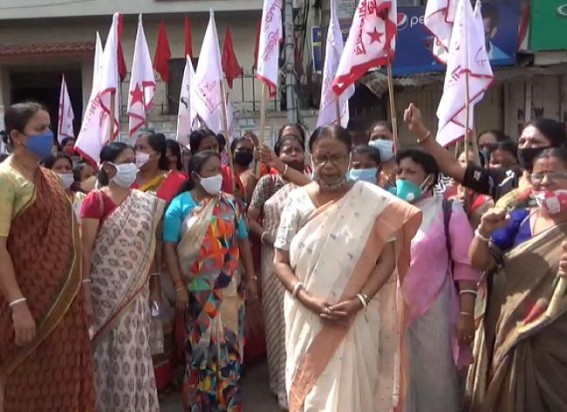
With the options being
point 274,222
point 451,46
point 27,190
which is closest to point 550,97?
point 451,46

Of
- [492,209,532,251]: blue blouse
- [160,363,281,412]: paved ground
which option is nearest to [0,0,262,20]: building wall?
[160,363,281,412]: paved ground

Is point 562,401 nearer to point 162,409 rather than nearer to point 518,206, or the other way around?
point 518,206

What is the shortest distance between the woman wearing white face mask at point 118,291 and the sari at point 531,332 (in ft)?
5.94

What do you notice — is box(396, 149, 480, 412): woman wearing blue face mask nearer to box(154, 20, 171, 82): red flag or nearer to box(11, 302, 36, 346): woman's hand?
box(11, 302, 36, 346): woman's hand

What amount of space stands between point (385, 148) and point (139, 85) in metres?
3.03

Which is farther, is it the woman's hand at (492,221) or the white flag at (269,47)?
the white flag at (269,47)

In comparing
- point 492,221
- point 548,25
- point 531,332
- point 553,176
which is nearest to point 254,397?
point 531,332

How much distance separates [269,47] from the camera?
5828 mm

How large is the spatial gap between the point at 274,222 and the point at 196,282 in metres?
0.78

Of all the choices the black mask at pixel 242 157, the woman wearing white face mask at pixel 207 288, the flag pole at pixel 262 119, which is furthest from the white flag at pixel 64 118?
the woman wearing white face mask at pixel 207 288

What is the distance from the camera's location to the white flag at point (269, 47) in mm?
5793

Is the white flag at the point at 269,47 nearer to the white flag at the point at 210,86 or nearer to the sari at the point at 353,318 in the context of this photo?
the white flag at the point at 210,86

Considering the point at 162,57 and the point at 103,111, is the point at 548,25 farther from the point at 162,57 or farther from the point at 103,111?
the point at 103,111

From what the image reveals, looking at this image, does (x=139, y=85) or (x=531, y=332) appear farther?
(x=139, y=85)
